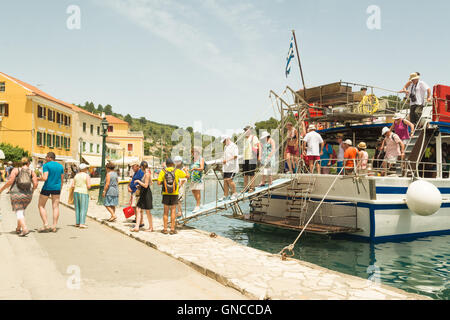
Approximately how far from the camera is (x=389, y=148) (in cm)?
1058

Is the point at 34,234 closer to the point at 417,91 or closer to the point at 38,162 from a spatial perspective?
the point at 417,91

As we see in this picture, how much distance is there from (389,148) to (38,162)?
3908cm

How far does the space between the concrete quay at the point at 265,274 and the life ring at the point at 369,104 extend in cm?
683

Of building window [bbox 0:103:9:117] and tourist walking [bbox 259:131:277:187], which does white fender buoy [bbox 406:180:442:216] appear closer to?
tourist walking [bbox 259:131:277:187]

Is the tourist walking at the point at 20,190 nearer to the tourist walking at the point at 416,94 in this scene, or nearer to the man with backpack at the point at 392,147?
the man with backpack at the point at 392,147

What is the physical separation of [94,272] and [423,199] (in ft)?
25.6

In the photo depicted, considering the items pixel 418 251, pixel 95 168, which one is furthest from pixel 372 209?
pixel 95 168

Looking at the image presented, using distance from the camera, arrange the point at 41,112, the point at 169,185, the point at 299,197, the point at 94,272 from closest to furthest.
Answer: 1. the point at 94,272
2. the point at 169,185
3. the point at 299,197
4. the point at 41,112

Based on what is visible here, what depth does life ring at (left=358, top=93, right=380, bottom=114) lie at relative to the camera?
12125 millimetres

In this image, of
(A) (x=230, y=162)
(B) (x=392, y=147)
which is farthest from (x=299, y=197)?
(B) (x=392, y=147)

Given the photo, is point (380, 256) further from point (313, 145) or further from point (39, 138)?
point (39, 138)

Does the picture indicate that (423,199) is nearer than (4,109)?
Yes

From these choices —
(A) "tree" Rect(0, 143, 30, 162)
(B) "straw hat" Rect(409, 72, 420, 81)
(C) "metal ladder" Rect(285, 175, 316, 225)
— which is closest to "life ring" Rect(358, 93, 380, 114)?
(B) "straw hat" Rect(409, 72, 420, 81)

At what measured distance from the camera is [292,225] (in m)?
10.0
